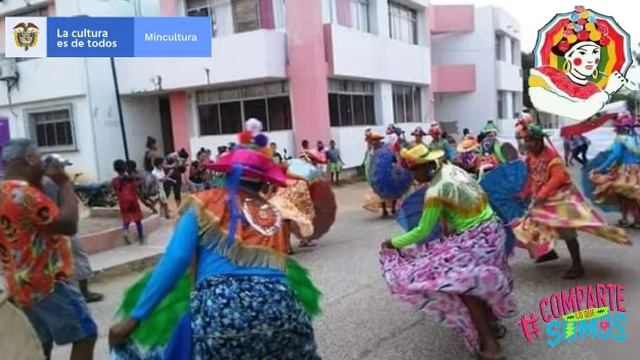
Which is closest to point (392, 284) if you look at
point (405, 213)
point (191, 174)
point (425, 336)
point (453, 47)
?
point (425, 336)

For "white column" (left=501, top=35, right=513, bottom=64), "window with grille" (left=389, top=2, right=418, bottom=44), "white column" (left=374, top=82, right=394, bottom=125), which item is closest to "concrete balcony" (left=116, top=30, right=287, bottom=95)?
"white column" (left=374, top=82, right=394, bottom=125)

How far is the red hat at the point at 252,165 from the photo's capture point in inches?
110

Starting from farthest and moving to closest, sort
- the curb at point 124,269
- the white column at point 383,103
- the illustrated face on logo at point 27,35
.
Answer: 1. the white column at point 383,103
2. the illustrated face on logo at point 27,35
3. the curb at point 124,269

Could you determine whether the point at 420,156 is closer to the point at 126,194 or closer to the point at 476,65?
the point at 126,194

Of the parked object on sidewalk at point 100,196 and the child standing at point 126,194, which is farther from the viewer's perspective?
the parked object on sidewalk at point 100,196

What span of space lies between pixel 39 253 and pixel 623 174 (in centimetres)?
775

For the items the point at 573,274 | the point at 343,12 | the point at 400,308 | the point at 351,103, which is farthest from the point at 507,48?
the point at 400,308

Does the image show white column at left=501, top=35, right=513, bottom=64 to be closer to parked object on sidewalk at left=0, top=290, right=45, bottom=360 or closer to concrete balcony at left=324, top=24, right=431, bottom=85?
concrete balcony at left=324, top=24, right=431, bottom=85

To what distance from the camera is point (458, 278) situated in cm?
404

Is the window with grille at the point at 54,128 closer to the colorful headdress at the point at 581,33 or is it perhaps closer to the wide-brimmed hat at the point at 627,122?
the wide-brimmed hat at the point at 627,122

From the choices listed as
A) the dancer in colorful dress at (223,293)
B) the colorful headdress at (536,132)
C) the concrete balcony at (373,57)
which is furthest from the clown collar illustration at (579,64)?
the concrete balcony at (373,57)

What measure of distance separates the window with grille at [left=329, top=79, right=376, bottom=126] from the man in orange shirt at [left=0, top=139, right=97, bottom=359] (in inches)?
636

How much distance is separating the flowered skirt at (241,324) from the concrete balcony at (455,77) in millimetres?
25724

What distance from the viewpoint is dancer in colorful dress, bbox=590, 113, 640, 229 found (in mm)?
8742
